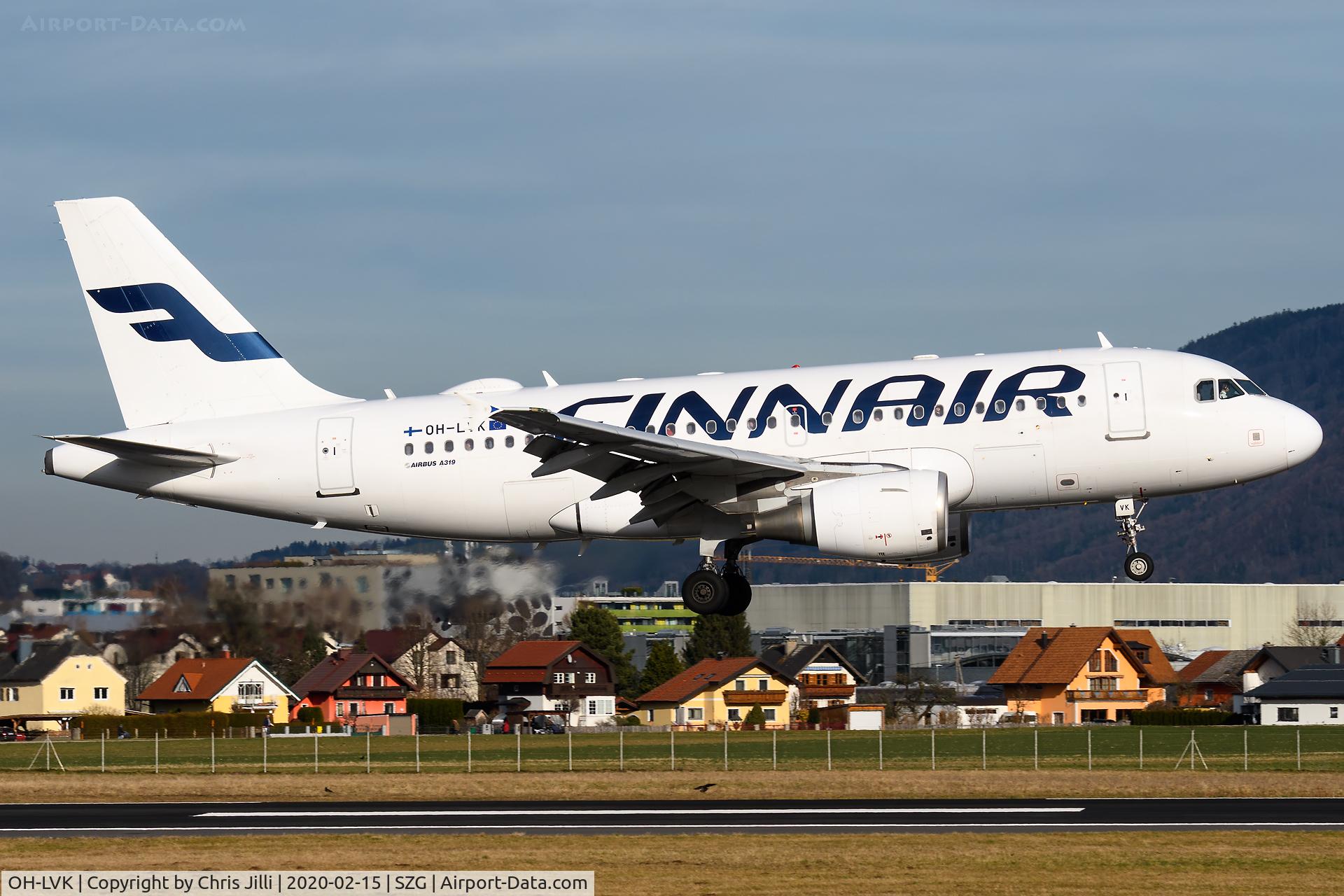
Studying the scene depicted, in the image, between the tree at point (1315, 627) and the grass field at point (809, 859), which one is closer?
the grass field at point (809, 859)

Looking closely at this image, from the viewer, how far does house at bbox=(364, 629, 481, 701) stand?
63125 mm

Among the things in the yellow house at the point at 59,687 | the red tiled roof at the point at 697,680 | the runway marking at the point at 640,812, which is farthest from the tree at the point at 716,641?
the runway marking at the point at 640,812

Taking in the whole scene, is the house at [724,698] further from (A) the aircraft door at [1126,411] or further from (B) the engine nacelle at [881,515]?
(A) the aircraft door at [1126,411]

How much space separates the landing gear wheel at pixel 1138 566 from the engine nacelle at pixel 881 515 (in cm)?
370

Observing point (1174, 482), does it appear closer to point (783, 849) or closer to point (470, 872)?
point (783, 849)

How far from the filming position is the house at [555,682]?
87375 millimetres

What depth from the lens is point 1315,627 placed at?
146 meters

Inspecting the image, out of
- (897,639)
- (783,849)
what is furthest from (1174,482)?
(897,639)

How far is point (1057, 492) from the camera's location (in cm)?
3344

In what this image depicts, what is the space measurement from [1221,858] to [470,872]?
457 inches

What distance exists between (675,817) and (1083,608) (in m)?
125

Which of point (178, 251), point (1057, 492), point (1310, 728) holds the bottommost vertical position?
point (1310, 728)

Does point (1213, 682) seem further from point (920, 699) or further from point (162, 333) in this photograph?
point (162, 333)

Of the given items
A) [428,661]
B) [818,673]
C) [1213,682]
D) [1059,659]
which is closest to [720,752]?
[428,661]
